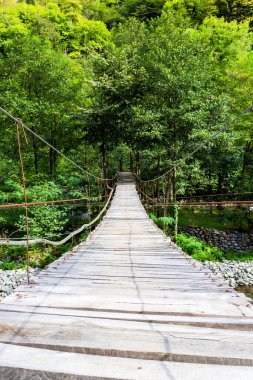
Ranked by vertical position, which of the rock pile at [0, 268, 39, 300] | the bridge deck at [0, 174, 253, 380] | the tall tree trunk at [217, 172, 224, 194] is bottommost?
the rock pile at [0, 268, 39, 300]

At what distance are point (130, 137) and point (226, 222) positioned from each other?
574 cm

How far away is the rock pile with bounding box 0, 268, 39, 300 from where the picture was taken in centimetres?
746

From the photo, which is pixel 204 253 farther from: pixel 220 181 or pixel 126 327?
pixel 126 327

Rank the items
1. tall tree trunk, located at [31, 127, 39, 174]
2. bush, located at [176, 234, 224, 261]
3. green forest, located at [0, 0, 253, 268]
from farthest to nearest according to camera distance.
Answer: tall tree trunk, located at [31, 127, 39, 174] → bush, located at [176, 234, 224, 261] → green forest, located at [0, 0, 253, 268]

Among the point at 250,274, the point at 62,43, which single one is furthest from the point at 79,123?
the point at 62,43

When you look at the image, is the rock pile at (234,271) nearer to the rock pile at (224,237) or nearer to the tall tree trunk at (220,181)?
the rock pile at (224,237)

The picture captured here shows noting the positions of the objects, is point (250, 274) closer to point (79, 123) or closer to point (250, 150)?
point (250, 150)

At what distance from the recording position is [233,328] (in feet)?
4.02

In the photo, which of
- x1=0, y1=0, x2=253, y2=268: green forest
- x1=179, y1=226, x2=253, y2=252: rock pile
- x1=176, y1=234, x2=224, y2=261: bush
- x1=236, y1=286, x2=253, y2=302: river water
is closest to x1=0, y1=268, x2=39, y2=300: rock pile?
x1=0, y1=0, x2=253, y2=268: green forest

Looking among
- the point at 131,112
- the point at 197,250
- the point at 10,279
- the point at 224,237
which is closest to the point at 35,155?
the point at 131,112

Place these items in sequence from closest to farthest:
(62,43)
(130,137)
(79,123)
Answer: (130,137) < (79,123) < (62,43)

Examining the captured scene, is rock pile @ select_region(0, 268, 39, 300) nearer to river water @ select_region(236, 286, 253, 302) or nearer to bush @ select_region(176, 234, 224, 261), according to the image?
bush @ select_region(176, 234, 224, 261)

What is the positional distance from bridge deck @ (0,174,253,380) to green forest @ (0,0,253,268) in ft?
21.7

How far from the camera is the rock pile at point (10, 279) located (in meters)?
7.46
